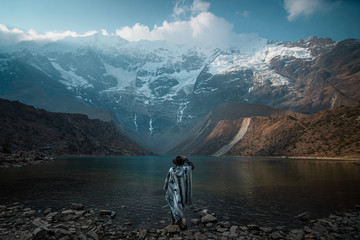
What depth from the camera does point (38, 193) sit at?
842 inches

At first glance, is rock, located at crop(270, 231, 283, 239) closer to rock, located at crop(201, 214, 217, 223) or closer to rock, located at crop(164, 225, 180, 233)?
rock, located at crop(201, 214, 217, 223)

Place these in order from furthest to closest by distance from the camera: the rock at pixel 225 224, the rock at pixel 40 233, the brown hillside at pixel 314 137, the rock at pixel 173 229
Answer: the brown hillside at pixel 314 137 < the rock at pixel 225 224 < the rock at pixel 173 229 < the rock at pixel 40 233

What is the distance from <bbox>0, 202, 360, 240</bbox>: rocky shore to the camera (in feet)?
34.4

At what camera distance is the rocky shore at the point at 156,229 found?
34.4 feet

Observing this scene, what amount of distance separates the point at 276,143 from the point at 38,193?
135 metres

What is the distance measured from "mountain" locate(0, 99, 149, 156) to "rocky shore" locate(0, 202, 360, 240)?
74.8 meters

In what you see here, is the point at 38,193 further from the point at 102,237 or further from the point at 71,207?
the point at 102,237

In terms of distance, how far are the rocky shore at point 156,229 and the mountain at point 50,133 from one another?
74.8 m

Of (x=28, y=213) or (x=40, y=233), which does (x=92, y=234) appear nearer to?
(x=40, y=233)

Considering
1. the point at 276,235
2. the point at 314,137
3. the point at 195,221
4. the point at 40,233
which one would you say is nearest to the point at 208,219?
the point at 195,221

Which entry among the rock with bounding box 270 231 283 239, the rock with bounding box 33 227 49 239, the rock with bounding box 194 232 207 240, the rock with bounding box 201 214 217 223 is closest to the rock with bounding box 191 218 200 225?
the rock with bounding box 201 214 217 223

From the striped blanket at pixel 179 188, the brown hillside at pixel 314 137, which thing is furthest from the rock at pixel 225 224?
the brown hillside at pixel 314 137

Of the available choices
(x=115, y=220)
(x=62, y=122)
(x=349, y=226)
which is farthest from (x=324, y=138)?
(x=62, y=122)

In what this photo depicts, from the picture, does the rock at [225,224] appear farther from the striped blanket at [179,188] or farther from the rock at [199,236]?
the striped blanket at [179,188]
